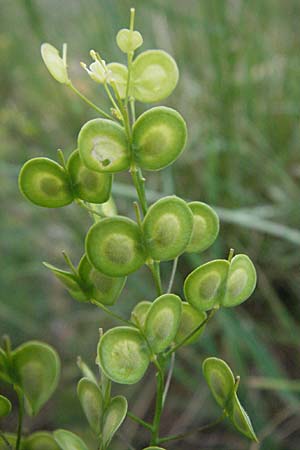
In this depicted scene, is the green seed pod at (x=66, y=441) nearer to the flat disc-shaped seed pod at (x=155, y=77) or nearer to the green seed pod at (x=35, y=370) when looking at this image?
the green seed pod at (x=35, y=370)

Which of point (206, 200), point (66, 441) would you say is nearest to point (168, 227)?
point (66, 441)

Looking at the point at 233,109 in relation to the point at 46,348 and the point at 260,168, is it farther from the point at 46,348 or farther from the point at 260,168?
the point at 46,348

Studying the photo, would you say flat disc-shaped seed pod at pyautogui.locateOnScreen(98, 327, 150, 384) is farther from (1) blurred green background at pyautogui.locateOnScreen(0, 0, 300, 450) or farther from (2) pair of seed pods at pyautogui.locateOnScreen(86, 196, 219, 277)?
(1) blurred green background at pyautogui.locateOnScreen(0, 0, 300, 450)

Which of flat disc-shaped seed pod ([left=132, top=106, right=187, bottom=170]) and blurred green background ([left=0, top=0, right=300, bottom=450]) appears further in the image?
blurred green background ([left=0, top=0, right=300, bottom=450])

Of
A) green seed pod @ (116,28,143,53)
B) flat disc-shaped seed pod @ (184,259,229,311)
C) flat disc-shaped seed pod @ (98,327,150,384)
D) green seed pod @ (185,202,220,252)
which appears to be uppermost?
green seed pod @ (116,28,143,53)

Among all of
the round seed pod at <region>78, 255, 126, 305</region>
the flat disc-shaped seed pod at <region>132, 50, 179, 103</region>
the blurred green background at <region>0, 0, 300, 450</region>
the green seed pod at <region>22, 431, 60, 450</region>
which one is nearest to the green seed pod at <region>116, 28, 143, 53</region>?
the flat disc-shaped seed pod at <region>132, 50, 179, 103</region>

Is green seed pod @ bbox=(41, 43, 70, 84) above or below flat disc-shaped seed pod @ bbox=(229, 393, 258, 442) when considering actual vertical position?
above

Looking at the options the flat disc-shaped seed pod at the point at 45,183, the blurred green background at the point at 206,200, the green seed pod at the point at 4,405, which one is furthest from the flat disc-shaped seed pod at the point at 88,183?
the blurred green background at the point at 206,200
